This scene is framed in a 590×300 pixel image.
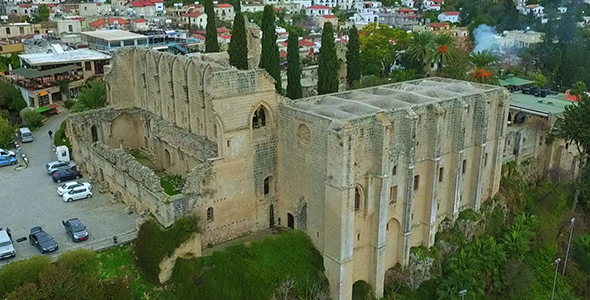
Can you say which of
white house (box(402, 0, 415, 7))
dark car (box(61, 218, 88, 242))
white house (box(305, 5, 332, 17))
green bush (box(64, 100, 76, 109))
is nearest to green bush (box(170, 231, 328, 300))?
dark car (box(61, 218, 88, 242))

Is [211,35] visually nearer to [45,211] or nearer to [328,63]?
[328,63]

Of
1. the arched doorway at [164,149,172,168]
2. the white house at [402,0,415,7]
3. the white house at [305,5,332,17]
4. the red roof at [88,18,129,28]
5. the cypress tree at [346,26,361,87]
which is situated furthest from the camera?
the white house at [402,0,415,7]

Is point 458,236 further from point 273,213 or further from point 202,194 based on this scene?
point 202,194

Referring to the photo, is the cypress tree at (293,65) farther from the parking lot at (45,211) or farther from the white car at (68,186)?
the white car at (68,186)

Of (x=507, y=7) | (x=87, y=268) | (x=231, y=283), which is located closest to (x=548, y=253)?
(x=231, y=283)

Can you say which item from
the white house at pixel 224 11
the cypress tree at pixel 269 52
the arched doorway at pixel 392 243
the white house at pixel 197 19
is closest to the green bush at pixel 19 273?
the arched doorway at pixel 392 243

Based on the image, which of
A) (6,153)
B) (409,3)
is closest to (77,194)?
(6,153)

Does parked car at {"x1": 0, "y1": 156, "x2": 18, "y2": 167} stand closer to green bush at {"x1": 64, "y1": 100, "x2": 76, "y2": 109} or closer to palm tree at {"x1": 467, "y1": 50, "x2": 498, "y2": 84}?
green bush at {"x1": 64, "y1": 100, "x2": 76, "y2": 109}
